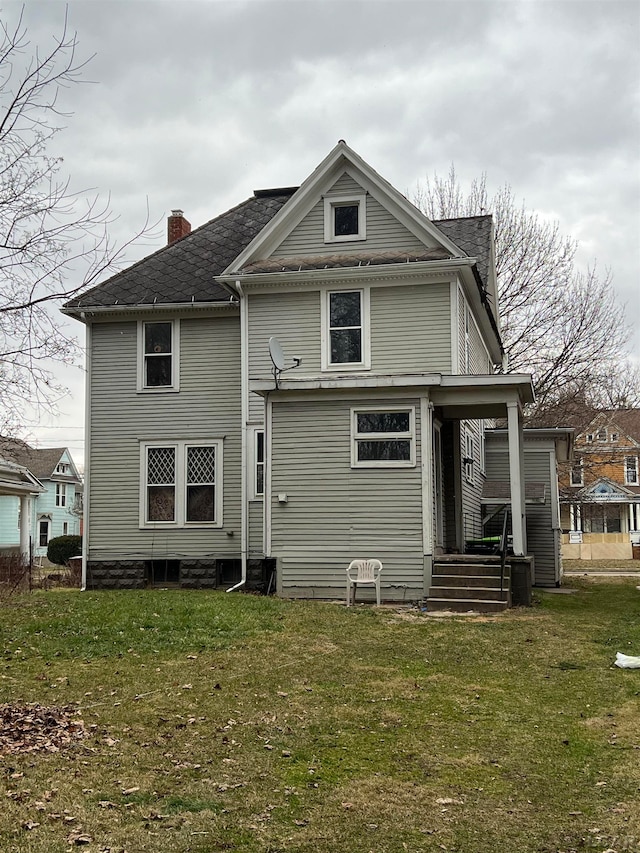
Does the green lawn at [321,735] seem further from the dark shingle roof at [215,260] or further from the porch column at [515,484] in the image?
the dark shingle roof at [215,260]

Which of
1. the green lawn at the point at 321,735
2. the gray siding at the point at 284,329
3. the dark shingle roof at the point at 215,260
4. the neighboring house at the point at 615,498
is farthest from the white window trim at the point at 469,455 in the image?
the neighboring house at the point at 615,498

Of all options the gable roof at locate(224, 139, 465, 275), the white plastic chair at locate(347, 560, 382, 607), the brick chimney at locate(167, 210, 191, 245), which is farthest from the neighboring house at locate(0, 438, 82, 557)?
the white plastic chair at locate(347, 560, 382, 607)

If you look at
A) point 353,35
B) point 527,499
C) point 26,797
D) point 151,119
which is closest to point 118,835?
point 26,797

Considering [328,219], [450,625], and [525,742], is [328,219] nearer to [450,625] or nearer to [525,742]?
[450,625]

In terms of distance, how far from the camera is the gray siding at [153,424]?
18.4 meters

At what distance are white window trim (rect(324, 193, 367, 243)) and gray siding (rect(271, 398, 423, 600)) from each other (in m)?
4.25

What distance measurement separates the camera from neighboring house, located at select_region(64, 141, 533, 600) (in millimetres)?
14633

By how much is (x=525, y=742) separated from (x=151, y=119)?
21.6 feet

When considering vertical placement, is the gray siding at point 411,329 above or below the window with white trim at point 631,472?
above

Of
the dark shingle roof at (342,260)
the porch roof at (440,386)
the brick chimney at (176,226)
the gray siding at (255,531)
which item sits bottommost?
the gray siding at (255,531)

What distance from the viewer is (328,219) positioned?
17719 mm

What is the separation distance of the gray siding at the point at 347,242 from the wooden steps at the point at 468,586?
6393 mm

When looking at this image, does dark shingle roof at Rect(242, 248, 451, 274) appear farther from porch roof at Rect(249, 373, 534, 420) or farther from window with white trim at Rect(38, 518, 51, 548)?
window with white trim at Rect(38, 518, 51, 548)

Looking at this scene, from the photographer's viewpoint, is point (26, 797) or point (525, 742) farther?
point (525, 742)
